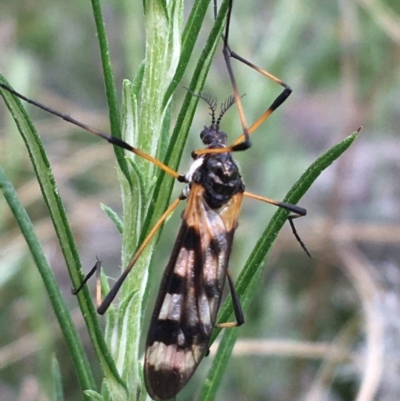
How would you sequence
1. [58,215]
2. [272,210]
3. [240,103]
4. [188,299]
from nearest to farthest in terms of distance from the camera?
[58,215] → [188,299] → [240,103] → [272,210]

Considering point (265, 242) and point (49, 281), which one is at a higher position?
point (265, 242)

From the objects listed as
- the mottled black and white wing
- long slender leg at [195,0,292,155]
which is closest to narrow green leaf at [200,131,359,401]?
the mottled black and white wing

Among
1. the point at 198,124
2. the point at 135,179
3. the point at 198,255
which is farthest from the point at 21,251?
the point at 135,179

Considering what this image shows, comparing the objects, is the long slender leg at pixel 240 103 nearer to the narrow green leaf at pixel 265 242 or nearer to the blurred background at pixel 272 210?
the narrow green leaf at pixel 265 242

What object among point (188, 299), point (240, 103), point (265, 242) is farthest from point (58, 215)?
point (240, 103)

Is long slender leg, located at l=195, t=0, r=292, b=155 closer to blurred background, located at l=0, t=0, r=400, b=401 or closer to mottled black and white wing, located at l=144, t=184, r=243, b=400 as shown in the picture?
mottled black and white wing, located at l=144, t=184, r=243, b=400

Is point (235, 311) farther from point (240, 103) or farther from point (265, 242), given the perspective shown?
point (240, 103)
